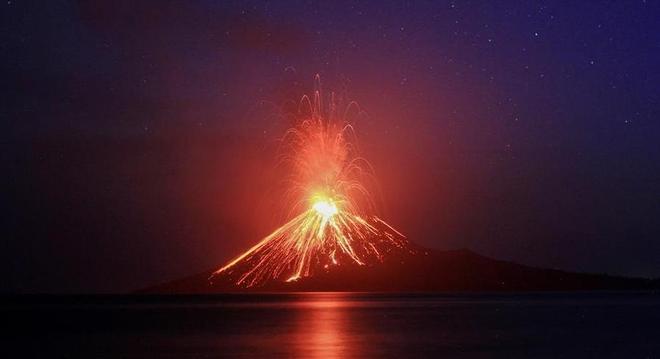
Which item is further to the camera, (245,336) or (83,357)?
(245,336)

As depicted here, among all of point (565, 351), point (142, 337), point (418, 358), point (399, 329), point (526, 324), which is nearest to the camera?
point (418, 358)

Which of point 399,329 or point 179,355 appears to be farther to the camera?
point 399,329

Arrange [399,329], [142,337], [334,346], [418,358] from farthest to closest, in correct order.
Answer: [399,329]
[142,337]
[334,346]
[418,358]

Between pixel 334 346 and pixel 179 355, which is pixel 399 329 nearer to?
pixel 334 346

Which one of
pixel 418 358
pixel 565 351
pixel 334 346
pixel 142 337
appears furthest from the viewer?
pixel 142 337

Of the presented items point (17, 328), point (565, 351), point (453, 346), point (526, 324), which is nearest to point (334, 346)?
point (453, 346)

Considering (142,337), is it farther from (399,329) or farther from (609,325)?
(609,325)

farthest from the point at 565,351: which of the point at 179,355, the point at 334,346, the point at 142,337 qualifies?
the point at 142,337

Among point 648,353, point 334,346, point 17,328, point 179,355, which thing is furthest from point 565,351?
point 17,328

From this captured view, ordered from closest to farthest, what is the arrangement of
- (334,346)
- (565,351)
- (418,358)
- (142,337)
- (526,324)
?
(418,358), (565,351), (334,346), (142,337), (526,324)
